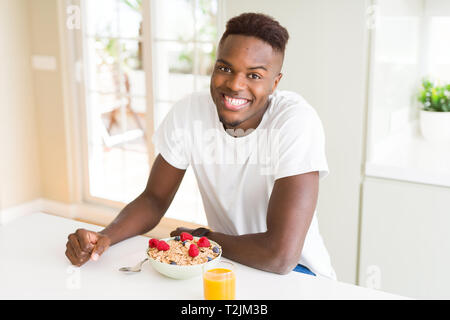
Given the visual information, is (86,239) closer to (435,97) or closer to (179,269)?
(179,269)

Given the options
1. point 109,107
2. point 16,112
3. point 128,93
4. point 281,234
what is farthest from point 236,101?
point 109,107

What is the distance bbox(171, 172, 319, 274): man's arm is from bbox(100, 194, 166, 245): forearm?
21cm

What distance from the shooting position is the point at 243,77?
1542mm

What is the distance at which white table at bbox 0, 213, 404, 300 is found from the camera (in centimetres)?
121

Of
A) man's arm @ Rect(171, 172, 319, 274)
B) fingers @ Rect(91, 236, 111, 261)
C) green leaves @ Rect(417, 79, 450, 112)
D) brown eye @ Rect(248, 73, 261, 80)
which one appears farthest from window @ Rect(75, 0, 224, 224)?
fingers @ Rect(91, 236, 111, 261)

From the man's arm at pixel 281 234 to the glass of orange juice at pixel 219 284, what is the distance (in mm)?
194

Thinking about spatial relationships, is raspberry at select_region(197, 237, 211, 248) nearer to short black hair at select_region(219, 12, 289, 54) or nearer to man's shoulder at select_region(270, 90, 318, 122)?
man's shoulder at select_region(270, 90, 318, 122)

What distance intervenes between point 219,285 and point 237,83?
633mm

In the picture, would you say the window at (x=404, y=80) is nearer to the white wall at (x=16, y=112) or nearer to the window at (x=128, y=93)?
the window at (x=128, y=93)

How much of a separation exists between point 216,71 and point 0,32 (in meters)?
2.46

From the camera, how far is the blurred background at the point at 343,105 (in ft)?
7.48

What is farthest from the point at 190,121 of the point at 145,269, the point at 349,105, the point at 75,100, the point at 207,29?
the point at 207,29

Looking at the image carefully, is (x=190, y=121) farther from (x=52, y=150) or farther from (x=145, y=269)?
(x=52, y=150)
